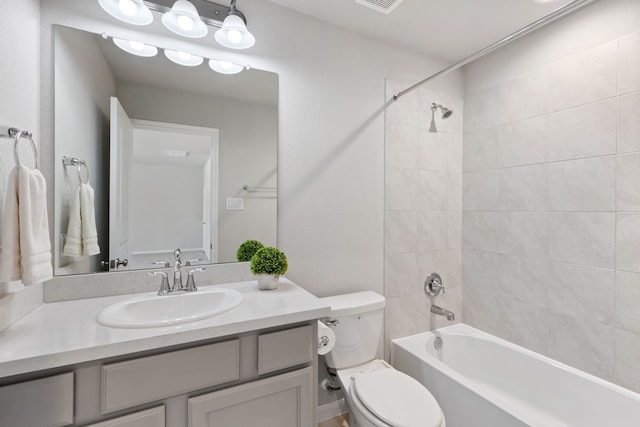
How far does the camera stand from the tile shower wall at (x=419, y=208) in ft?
6.76

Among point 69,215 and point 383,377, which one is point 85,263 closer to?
point 69,215

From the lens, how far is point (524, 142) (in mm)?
1949

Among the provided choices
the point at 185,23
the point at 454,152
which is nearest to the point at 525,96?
the point at 454,152

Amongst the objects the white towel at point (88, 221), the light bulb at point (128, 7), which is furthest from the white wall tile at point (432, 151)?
the white towel at point (88, 221)

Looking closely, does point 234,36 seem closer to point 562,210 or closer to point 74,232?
point 74,232

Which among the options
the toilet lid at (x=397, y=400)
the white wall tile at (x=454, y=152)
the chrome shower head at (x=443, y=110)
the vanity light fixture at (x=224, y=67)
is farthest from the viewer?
the white wall tile at (x=454, y=152)

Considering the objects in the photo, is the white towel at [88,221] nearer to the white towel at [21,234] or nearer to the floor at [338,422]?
the white towel at [21,234]

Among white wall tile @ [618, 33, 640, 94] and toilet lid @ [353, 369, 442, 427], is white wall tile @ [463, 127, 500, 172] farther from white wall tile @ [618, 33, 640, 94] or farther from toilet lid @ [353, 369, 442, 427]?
toilet lid @ [353, 369, 442, 427]

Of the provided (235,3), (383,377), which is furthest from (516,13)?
(383,377)

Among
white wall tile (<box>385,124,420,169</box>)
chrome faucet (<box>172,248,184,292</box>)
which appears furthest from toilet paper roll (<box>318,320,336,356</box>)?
white wall tile (<box>385,124,420,169</box>)

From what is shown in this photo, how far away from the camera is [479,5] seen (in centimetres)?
168

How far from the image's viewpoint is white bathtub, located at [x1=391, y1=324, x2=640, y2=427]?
4.70 feet

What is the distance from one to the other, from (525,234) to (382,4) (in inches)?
66.9

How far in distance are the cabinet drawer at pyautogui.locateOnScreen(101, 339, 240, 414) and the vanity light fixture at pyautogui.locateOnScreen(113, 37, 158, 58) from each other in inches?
53.4
